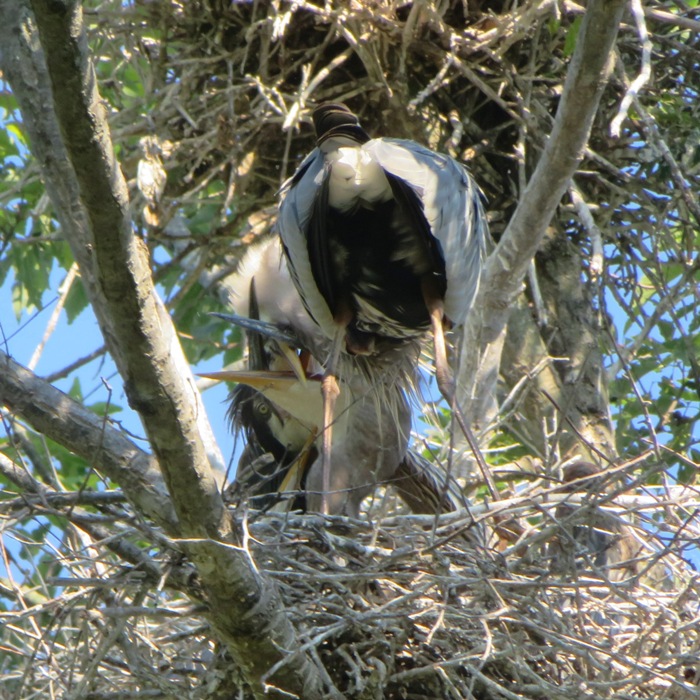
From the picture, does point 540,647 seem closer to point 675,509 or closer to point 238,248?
point 675,509

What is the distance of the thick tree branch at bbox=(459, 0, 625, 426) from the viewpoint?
7.88ft

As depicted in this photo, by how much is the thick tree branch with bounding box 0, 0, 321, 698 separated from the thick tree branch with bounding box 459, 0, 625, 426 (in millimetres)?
1105

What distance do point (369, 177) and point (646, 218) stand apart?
1.36 metres

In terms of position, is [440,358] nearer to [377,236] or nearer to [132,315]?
[377,236]

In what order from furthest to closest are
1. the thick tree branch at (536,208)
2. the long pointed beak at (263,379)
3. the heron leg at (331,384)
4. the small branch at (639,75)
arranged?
the long pointed beak at (263,379)
the heron leg at (331,384)
the small branch at (639,75)
the thick tree branch at (536,208)

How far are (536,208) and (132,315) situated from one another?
152cm

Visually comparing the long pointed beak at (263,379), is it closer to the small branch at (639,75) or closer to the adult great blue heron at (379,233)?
the adult great blue heron at (379,233)

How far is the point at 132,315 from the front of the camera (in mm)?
1734

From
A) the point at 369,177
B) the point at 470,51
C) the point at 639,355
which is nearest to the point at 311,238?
the point at 369,177

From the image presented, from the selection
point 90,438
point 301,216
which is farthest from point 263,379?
point 90,438

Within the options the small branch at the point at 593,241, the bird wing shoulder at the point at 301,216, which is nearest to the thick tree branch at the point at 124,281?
the bird wing shoulder at the point at 301,216

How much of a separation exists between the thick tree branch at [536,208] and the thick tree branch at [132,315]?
1.10 meters

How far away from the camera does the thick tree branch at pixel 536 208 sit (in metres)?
2.40

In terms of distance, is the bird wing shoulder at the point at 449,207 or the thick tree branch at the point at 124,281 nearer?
the thick tree branch at the point at 124,281
